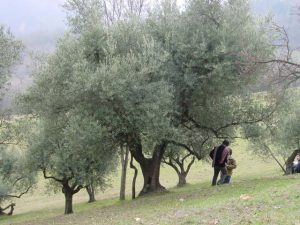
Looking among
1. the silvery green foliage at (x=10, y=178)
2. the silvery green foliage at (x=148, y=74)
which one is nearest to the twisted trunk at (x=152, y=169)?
the silvery green foliage at (x=148, y=74)

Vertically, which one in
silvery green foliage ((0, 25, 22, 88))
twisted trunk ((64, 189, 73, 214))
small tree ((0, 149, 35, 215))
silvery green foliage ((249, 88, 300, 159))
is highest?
silvery green foliage ((0, 25, 22, 88))

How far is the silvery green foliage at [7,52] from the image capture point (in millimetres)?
21188

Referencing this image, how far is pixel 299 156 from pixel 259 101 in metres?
5.51

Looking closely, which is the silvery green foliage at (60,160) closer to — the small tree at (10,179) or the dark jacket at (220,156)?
the dark jacket at (220,156)

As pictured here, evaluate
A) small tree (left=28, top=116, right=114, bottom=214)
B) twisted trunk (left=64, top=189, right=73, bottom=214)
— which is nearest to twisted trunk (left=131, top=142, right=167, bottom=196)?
small tree (left=28, top=116, right=114, bottom=214)

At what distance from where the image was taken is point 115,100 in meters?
21.6

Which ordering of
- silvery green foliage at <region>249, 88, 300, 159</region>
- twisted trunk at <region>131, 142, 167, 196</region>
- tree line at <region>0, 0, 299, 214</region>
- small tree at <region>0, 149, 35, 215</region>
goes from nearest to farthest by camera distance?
tree line at <region>0, 0, 299, 214</region> → twisted trunk at <region>131, 142, 167, 196</region> → silvery green foliage at <region>249, 88, 300, 159</region> → small tree at <region>0, 149, 35, 215</region>

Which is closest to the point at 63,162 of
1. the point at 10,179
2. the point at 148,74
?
the point at 148,74

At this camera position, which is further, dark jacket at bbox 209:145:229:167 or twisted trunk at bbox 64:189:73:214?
twisted trunk at bbox 64:189:73:214

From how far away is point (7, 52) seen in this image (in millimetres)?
21625

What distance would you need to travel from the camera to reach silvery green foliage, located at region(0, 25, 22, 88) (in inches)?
834

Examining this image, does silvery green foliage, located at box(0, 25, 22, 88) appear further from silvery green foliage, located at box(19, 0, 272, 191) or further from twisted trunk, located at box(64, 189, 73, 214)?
twisted trunk, located at box(64, 189, 73, 214)

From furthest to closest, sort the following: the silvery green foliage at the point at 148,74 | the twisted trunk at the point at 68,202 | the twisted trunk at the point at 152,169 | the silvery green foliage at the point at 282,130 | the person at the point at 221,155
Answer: the twisted trunk at the point at 68,202 < the silvery green foliage at the point at 282,130 < the twisted trunk at the point at 152,169 < the person at the point at 221,155 < the silvery green foliage at the point at 148,74

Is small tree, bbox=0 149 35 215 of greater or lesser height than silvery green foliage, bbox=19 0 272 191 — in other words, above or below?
below
